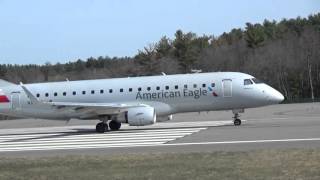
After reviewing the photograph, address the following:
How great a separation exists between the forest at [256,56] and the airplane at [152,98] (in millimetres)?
45438

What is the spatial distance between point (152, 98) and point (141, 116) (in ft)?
7.17

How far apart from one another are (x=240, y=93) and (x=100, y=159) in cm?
1591

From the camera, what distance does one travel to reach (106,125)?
3011cm

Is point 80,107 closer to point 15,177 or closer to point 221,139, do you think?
point 221,139

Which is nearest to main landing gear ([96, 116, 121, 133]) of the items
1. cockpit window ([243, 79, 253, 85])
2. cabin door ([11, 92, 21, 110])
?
cabin door ([11, 92, 21, 110])

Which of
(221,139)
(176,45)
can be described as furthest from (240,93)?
(176,45)

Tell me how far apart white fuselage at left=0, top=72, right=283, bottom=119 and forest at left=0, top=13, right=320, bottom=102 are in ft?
149

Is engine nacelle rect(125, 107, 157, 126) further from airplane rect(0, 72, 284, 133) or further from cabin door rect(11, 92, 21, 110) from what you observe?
cabin door rect(11, 92, 21, 110)

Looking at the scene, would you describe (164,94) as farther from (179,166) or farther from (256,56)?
(256,56)

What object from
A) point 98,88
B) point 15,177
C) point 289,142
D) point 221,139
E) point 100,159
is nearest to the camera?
point 15,177

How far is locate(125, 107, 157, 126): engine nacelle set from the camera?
28500 millimetres

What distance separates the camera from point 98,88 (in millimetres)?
31922

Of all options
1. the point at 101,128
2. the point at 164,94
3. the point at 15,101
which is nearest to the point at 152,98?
the point at 164,94

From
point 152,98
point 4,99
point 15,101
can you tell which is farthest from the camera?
point 4,99
